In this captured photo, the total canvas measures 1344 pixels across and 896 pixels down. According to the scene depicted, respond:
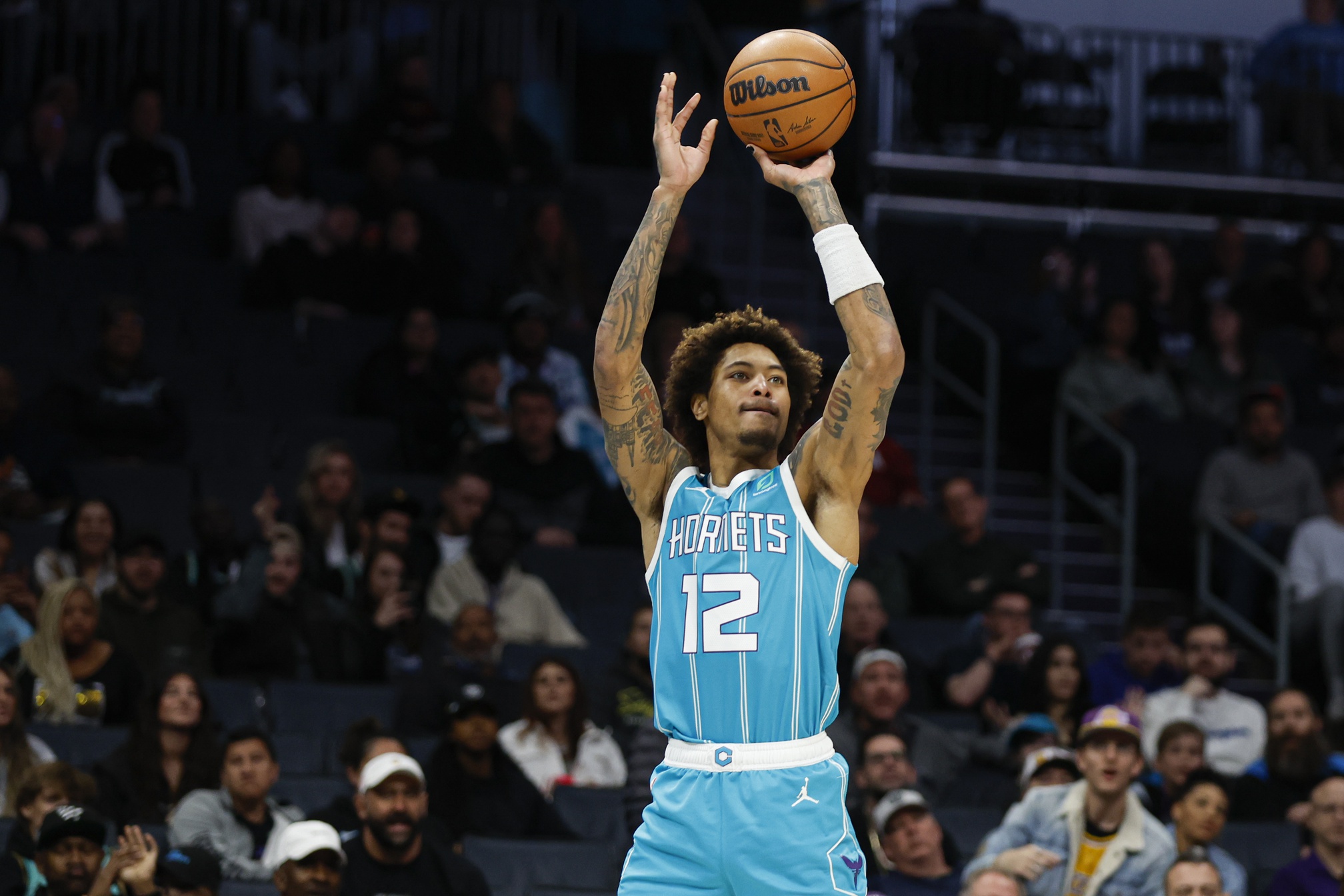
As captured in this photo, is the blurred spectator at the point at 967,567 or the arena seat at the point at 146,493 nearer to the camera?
the arena seat at the point at 146,493

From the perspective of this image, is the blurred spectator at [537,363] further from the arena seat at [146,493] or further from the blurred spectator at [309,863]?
the blurred spectator at [309,863]

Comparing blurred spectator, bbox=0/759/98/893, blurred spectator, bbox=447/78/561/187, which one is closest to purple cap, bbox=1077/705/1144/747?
blurred spectator, bbox=0/759/98/893

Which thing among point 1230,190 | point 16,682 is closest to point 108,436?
point 16,682

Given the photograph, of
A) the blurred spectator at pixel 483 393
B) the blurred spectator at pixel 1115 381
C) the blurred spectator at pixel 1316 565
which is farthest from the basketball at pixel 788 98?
the blurred spectator at pixel 1115 381

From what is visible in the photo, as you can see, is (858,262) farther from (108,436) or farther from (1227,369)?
(1227,369)

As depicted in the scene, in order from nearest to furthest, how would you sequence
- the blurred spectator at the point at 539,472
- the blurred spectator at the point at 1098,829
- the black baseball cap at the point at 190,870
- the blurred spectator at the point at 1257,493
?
the black baseball cap at the point at 190,870 → the blurred spectator at the point at 1098,829 → the blurred spectator at the point at 539,472 → the blurred spectator at the point at 1257,493

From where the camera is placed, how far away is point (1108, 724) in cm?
766

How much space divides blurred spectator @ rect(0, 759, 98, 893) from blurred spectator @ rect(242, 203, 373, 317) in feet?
15.9

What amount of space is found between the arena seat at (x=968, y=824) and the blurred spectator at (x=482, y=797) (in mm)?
1726

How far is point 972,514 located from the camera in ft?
34.8

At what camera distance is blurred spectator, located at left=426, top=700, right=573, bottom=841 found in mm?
8016

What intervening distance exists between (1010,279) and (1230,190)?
8.14ft

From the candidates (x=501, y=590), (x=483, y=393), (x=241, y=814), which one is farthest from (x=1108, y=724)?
(x=483, y=393)

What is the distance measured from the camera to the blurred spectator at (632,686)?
29.0 feet
